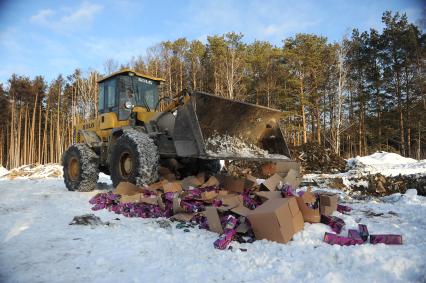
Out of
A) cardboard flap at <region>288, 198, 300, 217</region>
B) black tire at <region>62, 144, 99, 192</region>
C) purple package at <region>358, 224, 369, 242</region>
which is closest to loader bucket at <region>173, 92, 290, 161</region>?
cardboard flap at <region>288, 198, 300, 217</region>

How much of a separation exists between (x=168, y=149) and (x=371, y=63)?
2447 centimetres

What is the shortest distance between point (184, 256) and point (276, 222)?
3.19ft

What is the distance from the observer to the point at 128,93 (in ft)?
24.9

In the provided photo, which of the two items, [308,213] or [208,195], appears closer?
[308,213]

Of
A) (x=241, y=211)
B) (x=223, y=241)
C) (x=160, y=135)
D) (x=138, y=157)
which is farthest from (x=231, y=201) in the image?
(x=160, y=135)

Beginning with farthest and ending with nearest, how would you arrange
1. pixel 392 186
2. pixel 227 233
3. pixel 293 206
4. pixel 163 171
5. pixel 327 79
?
pixel 327 79 → pixel 392 186 → pixel 163 171 → pixel 293 206 → pixel 227 233

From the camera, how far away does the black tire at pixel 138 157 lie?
5.80m

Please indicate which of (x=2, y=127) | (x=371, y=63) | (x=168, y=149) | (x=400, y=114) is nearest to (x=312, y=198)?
(x=168, y=149)

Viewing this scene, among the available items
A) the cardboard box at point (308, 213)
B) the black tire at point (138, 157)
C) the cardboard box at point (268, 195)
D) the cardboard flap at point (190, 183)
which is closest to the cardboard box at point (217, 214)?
the cardboard box at point (268, 195)

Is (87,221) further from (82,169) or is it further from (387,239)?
(82,169)

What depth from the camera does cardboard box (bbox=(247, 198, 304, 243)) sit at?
324cm

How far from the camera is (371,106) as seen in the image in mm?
26984

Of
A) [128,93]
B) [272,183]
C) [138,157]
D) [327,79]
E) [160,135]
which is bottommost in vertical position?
[272,183]

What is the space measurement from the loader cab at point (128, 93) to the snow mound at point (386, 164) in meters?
6.85
